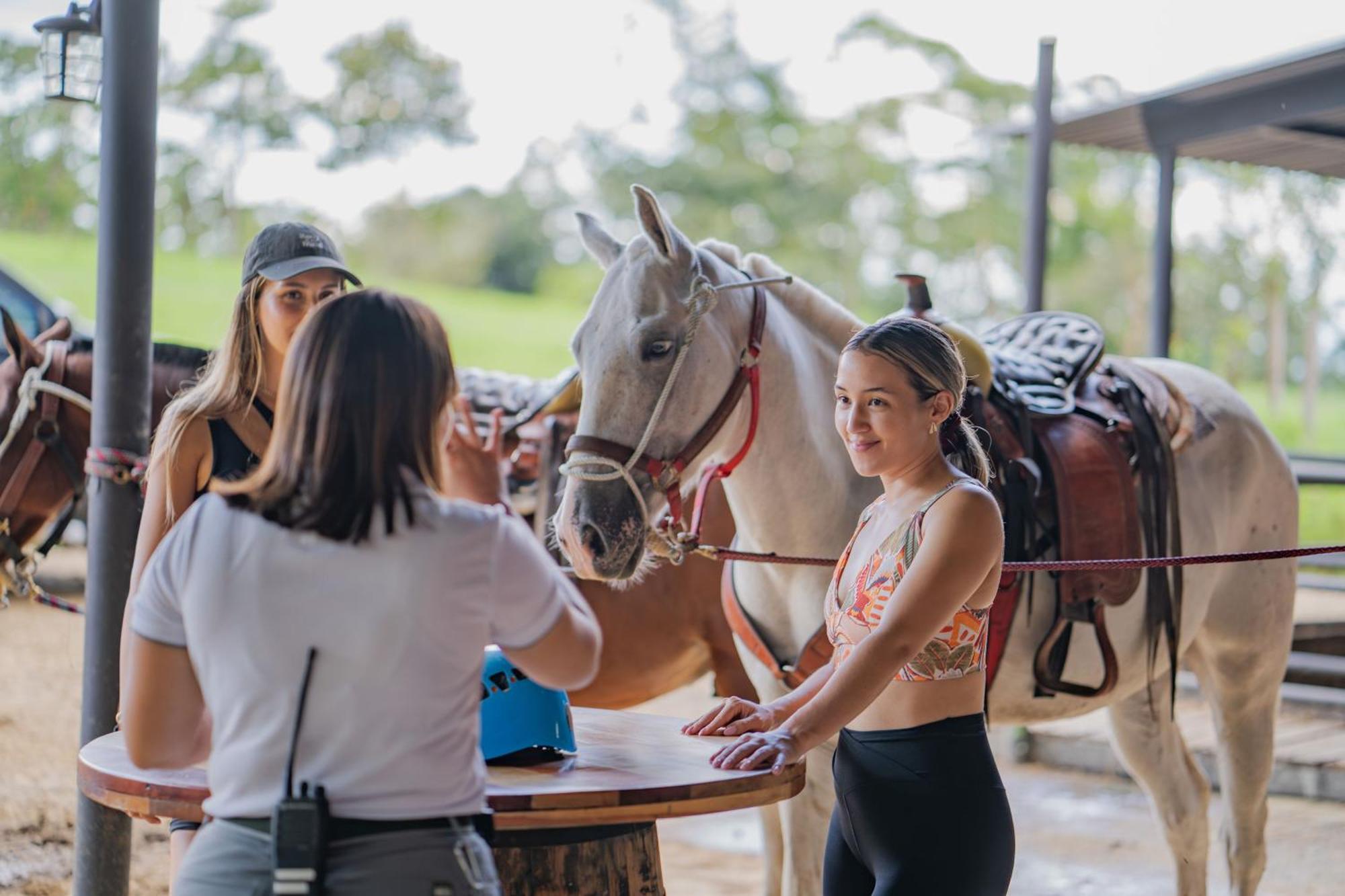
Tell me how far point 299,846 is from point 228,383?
3.61 ft

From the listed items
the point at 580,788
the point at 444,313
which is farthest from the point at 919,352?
the point at 444,313

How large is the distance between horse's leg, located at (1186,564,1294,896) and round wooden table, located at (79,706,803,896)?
2168 mm

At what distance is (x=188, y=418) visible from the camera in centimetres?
210

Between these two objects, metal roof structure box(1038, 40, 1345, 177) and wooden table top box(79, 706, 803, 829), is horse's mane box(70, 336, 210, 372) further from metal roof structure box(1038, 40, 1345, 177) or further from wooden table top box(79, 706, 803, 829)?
metal roof structure box(1038, 40, 1345, 177)

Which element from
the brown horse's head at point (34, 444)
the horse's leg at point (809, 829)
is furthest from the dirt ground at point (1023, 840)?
the horse's leg at point (809, 829)

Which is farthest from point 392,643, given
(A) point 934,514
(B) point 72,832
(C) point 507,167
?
(C) point 507,167

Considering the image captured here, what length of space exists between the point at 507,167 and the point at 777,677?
2098 cm

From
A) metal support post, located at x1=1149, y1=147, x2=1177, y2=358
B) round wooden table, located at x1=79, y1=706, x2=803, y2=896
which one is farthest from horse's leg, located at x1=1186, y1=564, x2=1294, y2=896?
metal support post, located at x1=1149, y1=147, x2=1177, y2=358

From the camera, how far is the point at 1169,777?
3.53m

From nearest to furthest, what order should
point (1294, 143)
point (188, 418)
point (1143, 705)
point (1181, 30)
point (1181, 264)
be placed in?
point (188, 418)
point (1143, 705)
point (1294, 143)
point (1181, 30)
point (1181, 264)

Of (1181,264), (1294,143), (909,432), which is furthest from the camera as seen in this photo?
(1181,264)

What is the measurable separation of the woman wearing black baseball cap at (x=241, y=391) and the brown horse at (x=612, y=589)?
1.65m

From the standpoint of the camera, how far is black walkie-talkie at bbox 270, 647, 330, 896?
1.27m

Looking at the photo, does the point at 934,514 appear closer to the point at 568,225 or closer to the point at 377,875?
the point at 377,875
